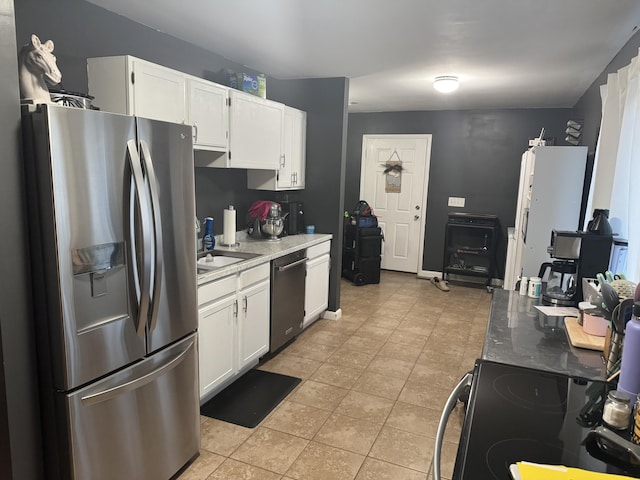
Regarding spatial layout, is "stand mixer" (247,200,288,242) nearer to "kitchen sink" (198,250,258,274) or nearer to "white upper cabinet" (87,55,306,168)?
"white upper cabinet" (87,55,306,168)

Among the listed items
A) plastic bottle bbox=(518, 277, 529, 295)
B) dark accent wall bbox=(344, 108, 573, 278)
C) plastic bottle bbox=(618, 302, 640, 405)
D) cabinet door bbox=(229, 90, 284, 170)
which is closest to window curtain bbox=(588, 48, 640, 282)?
plastic bottle bbox=(518, 277, 529, 295)

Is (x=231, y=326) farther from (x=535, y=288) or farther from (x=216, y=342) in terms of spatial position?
(x=535, y=288)

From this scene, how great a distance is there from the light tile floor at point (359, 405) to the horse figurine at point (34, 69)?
1.84m

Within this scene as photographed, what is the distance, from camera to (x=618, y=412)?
1101mm

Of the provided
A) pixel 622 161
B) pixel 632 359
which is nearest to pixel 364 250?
pixel 622 161

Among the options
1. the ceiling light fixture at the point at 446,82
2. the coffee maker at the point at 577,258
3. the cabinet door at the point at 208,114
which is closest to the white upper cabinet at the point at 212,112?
the cabinet door at the point at 208,114

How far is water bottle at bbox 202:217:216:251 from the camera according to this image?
3.35 meters

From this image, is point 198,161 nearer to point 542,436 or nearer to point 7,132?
point 7,132

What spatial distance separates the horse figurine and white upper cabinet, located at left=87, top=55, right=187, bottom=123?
62 cm

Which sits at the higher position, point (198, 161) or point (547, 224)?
point (198, 161)

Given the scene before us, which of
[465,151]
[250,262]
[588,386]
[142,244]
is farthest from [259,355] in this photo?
[465,151]

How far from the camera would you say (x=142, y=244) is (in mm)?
1816

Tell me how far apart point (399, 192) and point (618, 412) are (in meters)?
5.66

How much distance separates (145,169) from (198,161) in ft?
4.80
